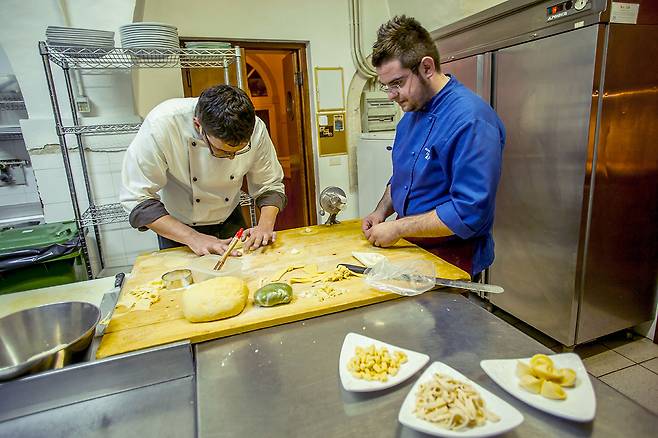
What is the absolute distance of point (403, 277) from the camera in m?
1.10

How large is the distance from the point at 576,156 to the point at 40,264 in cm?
295

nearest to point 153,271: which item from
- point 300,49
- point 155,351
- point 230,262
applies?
point 230,262

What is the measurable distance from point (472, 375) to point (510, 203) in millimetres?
1858

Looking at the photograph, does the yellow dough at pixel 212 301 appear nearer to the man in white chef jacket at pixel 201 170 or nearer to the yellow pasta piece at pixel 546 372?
the man in white chef jacket at pixel 201 170

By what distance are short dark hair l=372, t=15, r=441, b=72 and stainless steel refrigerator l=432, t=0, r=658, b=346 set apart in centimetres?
102

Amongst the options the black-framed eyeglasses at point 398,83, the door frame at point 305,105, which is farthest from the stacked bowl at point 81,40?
the black-framed eyeglasses at point 398,83

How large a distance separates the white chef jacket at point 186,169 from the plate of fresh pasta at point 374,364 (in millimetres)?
1061

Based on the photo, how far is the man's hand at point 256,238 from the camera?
1457 millimetres

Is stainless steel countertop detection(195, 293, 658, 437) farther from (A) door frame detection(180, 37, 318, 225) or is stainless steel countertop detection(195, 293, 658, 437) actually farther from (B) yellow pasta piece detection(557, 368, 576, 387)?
(A) door frame detection(180, 37, 318, 225)

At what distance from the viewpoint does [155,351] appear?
31.9 inches

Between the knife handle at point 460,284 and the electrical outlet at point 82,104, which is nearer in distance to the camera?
the knife handle at point 460,284

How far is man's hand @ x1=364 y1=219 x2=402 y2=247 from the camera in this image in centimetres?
134

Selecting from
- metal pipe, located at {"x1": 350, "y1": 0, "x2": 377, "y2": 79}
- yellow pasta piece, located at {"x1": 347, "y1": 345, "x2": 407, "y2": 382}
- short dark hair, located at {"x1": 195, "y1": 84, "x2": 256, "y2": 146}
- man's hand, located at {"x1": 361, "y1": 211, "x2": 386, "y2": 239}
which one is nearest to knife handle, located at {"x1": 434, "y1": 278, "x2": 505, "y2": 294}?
yellow pasta piece, located at {"x1": 347, "y1": 345, "x2": 407, "y2": 382}

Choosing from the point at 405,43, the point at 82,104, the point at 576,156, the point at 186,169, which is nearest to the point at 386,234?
the point at 405,43
